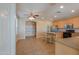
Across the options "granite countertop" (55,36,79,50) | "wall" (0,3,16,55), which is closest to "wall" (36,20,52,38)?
"granite countertop" (55,36,79,50)

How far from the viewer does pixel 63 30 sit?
1819 mm

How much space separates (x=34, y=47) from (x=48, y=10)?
0.72 m

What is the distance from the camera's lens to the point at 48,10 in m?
1.82

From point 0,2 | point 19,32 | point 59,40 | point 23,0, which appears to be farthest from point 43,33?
point 0,2

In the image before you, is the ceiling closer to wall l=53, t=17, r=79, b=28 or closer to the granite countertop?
wall l=53, t=17, r=79, b=28

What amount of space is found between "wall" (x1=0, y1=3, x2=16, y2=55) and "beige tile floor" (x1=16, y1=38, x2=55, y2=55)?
0.64ft

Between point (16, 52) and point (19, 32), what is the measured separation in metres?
0.34

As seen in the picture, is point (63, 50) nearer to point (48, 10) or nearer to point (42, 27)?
point (42, 27)

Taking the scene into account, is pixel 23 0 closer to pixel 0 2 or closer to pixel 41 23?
pixel 0 2

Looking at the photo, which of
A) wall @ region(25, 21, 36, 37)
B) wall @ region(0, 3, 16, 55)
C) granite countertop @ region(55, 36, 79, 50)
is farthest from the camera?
wall @ region(25, 21, 36, 37)

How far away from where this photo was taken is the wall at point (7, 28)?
1477 millimetres

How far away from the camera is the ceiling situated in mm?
1647

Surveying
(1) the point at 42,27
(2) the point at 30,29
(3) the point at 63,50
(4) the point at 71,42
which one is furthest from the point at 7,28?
(4) the point at 71,42

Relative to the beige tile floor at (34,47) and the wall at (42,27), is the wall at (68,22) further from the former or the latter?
the beige tile floor at (34,47)
